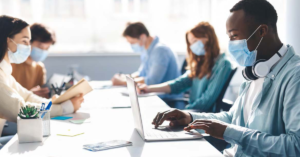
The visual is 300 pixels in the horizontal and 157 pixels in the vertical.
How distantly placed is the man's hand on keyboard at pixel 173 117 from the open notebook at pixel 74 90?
63 cm

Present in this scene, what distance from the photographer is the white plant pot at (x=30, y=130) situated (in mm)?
1342

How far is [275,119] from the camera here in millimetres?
1318

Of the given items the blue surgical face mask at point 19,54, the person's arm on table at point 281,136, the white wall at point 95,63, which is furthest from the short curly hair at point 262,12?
the white wall at point 95,63

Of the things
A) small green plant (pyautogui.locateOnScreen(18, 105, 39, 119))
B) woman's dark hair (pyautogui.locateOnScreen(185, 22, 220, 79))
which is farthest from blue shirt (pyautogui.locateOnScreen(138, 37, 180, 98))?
small green plant (pyautogui.locateOnScreen(18, 105, 39, 119))

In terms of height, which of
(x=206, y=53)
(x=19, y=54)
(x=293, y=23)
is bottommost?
(x=206, y=53)

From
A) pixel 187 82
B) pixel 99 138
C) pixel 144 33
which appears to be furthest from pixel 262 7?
pixel 144 33

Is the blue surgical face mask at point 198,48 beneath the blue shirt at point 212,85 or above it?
above

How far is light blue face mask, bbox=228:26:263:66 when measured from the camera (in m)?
1.48

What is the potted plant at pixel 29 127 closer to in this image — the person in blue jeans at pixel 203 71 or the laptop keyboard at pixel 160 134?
the laptop keyboard at pixel 160 134

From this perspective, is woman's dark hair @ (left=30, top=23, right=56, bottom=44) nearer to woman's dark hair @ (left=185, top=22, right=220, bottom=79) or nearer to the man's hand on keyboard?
woman's dark hair @ (left=185, top=22, right=220, bottom=79)

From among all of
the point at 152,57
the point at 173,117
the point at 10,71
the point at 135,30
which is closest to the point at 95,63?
the point at 135,30

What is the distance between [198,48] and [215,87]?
0.39 metres

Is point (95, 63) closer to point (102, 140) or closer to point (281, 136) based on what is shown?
point (102, 140)

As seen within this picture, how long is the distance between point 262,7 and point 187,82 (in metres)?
1.49
